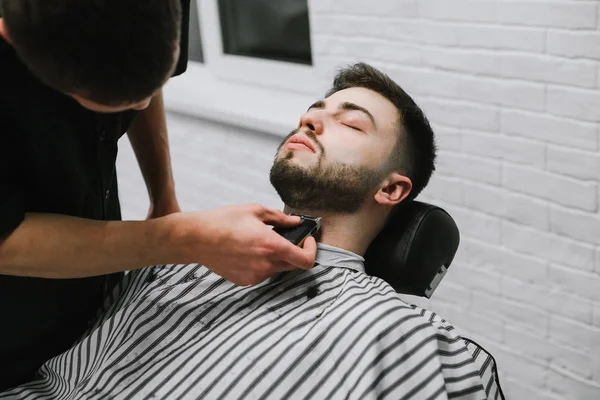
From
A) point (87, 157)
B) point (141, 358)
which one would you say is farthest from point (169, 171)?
point (141, 358)

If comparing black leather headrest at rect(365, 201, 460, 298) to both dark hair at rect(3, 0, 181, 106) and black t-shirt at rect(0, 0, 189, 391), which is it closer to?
black t-shirt at rect(0, 0, 189, 391)

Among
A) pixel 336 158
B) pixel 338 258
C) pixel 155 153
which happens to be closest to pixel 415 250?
pixel 338 258

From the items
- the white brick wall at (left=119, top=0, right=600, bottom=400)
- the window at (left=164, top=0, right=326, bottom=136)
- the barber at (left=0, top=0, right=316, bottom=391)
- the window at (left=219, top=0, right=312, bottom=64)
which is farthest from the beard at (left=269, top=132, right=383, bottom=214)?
the window at (left=219, top=0, right=312, bottom=64)

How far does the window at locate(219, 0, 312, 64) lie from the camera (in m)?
2.72

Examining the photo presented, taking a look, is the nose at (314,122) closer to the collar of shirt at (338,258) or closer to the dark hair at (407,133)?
the dark hair at (407,133)

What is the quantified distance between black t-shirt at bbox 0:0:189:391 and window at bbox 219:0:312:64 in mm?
1250

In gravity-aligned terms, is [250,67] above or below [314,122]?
below

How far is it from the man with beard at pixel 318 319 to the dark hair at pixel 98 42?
1.87ft

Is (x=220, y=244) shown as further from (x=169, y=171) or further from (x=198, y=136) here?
(x=198, y=136)

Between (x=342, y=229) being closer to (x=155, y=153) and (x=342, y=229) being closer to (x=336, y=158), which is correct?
(x=336, y=158)

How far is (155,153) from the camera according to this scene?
1.68 meters

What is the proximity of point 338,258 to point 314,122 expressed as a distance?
321mm

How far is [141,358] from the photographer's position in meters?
1.34

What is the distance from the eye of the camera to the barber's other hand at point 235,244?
45.1 inches
